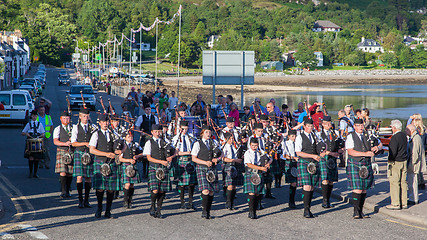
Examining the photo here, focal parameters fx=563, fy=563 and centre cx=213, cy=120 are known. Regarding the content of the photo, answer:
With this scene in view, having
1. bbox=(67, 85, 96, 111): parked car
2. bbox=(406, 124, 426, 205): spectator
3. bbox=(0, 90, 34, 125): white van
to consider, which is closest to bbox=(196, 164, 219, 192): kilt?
bbox=(406, 124, 426, 205): spectator

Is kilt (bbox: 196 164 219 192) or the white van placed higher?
the white van

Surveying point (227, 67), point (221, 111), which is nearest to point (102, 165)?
point (221, 111)

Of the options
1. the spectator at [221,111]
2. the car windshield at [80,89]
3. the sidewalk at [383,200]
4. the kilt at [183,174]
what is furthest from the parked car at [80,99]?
the kilt at [183,174]

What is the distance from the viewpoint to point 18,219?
1035cm

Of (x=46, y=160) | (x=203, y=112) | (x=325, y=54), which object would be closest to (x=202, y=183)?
(x=46, y=160)

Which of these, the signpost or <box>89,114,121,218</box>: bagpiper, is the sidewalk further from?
the signpost

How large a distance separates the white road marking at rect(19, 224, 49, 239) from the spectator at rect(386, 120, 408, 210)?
21.9 ft

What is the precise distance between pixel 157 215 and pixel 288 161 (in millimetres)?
3054

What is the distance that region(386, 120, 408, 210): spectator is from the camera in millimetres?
11367

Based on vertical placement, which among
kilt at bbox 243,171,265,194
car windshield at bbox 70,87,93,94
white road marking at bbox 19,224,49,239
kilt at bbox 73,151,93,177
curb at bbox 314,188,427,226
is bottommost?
white road marking at bbox 19,224,49,239

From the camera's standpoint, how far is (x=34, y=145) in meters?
14.3

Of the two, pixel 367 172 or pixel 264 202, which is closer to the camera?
pixel 367 172

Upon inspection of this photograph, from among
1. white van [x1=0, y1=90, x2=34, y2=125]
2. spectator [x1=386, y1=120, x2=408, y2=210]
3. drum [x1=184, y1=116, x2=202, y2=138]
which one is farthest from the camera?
white van [x1=0, y1=90, x2=34, y2=125]

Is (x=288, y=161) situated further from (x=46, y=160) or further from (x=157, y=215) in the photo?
(x=46, y=160)
